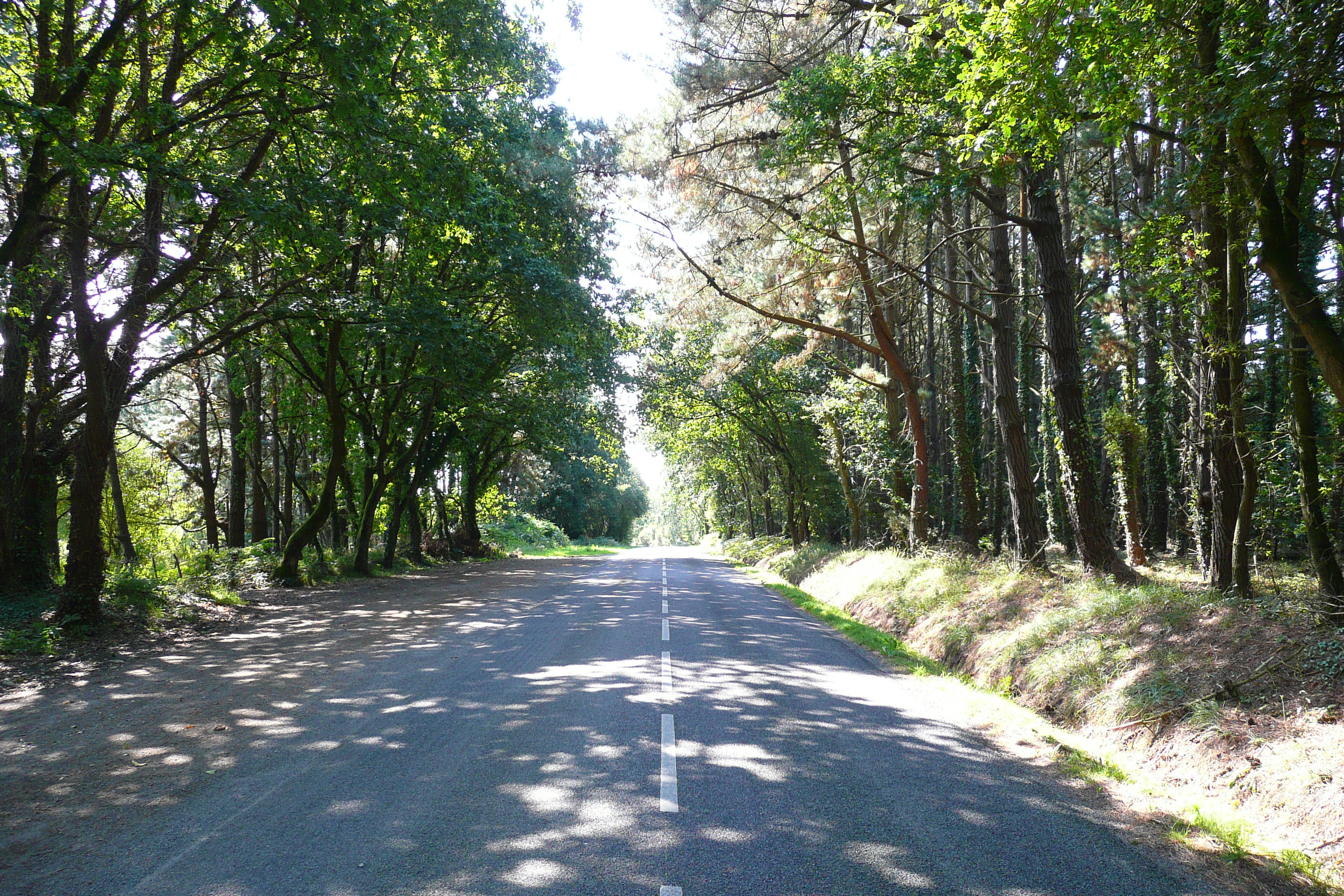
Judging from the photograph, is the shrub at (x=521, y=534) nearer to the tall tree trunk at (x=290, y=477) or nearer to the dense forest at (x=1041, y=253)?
the tall tree trunk at (x=290, y=477)

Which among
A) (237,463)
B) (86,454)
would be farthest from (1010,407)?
(237,463)

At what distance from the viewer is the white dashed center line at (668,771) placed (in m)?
4.53

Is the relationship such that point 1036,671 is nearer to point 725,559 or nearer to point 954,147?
point 954,147

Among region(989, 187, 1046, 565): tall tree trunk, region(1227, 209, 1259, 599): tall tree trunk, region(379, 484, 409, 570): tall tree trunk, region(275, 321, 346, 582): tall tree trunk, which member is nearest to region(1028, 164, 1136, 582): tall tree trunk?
region(989, 187, 1046, 565): tall tree trunk

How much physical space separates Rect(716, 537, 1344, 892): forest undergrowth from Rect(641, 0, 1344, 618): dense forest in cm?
78

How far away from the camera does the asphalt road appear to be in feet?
12.1

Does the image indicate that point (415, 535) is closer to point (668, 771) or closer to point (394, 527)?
point (394, 527)

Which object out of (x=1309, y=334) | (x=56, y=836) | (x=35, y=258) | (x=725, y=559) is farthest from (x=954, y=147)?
(x=725, y=559)

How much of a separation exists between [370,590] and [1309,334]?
60.1 feet

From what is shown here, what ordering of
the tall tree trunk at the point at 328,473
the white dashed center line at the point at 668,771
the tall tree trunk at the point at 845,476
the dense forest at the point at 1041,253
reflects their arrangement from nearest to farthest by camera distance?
the white dashed center line at the point at 668,771
the dense forest at the point at 1041,253
the tall tree trunk at the point at 328,473
the tall tree trunk at the point at 845,476

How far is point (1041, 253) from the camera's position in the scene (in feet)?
34.3

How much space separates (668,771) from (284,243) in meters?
11.5

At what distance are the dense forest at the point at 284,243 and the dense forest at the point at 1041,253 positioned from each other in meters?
3.74

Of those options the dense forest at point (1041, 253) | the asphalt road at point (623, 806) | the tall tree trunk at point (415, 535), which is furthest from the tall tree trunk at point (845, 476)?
the asphalt road at point (623, 806)
